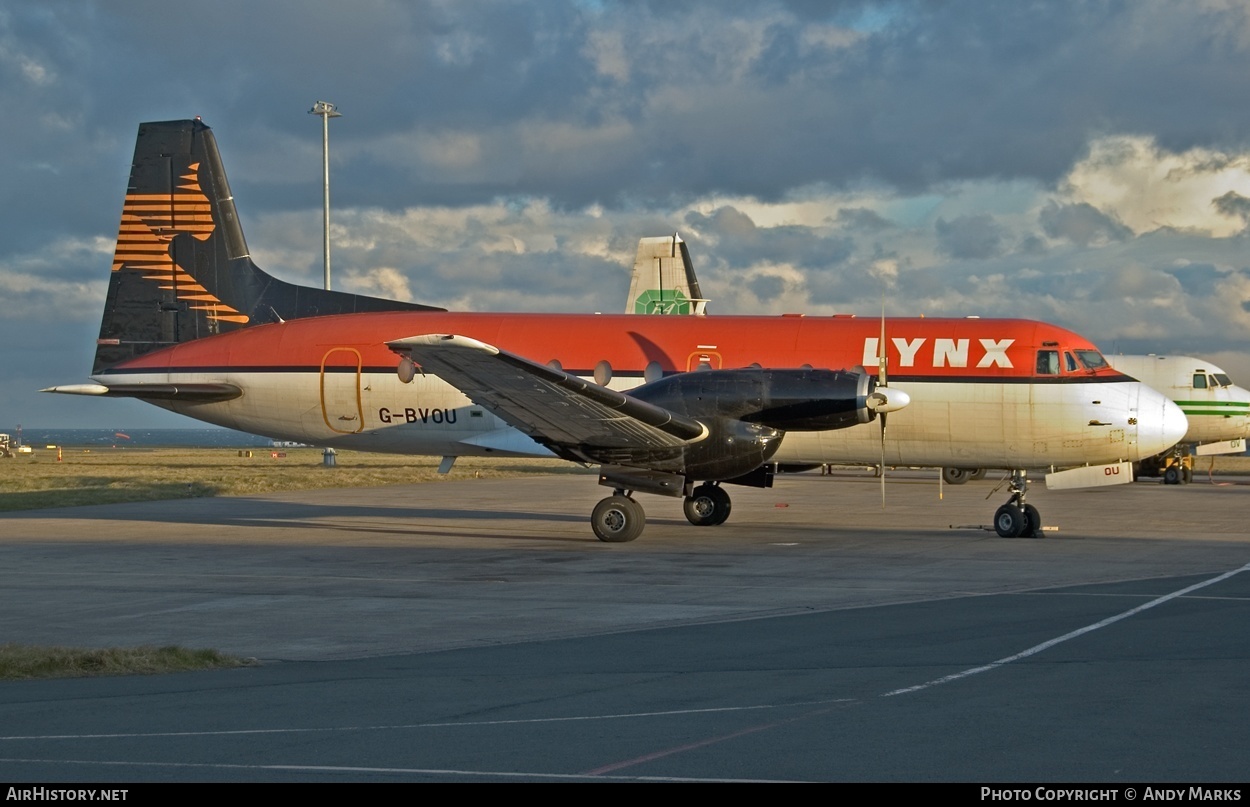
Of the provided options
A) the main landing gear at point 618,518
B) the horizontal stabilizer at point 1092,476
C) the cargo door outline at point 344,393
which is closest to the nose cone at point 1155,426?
the horizontal stabilizer at point 1092,476

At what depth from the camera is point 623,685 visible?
864 cm

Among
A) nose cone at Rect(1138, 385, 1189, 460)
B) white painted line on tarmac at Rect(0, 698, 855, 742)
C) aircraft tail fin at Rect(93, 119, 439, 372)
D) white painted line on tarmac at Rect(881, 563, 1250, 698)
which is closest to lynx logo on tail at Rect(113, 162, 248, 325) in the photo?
aircraft tail fin at Rect(93, 119, 439, 372)

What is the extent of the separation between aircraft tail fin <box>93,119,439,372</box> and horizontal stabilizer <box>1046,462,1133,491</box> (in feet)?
40.0

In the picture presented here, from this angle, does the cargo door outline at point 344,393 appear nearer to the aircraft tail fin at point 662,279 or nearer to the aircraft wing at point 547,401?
the aircraft wing at point 547,401

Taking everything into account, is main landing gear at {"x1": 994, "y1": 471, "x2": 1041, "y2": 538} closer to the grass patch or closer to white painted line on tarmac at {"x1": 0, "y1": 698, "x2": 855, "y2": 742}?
white painted line on tarmac at {"x1": 0, "y1": 698, "x2": 855, "y2": 742}

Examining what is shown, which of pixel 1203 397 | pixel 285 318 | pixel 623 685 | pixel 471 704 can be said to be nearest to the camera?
pixel 471 704

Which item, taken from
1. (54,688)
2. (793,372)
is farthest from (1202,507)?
(54,688)

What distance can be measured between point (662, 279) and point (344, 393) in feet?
77.0

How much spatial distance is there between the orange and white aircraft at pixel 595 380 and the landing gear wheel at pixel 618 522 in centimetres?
2

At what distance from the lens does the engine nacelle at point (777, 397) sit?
62.1ft

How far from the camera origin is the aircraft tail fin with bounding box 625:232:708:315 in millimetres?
44594

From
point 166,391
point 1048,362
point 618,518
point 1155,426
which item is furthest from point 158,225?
point 1155,426
